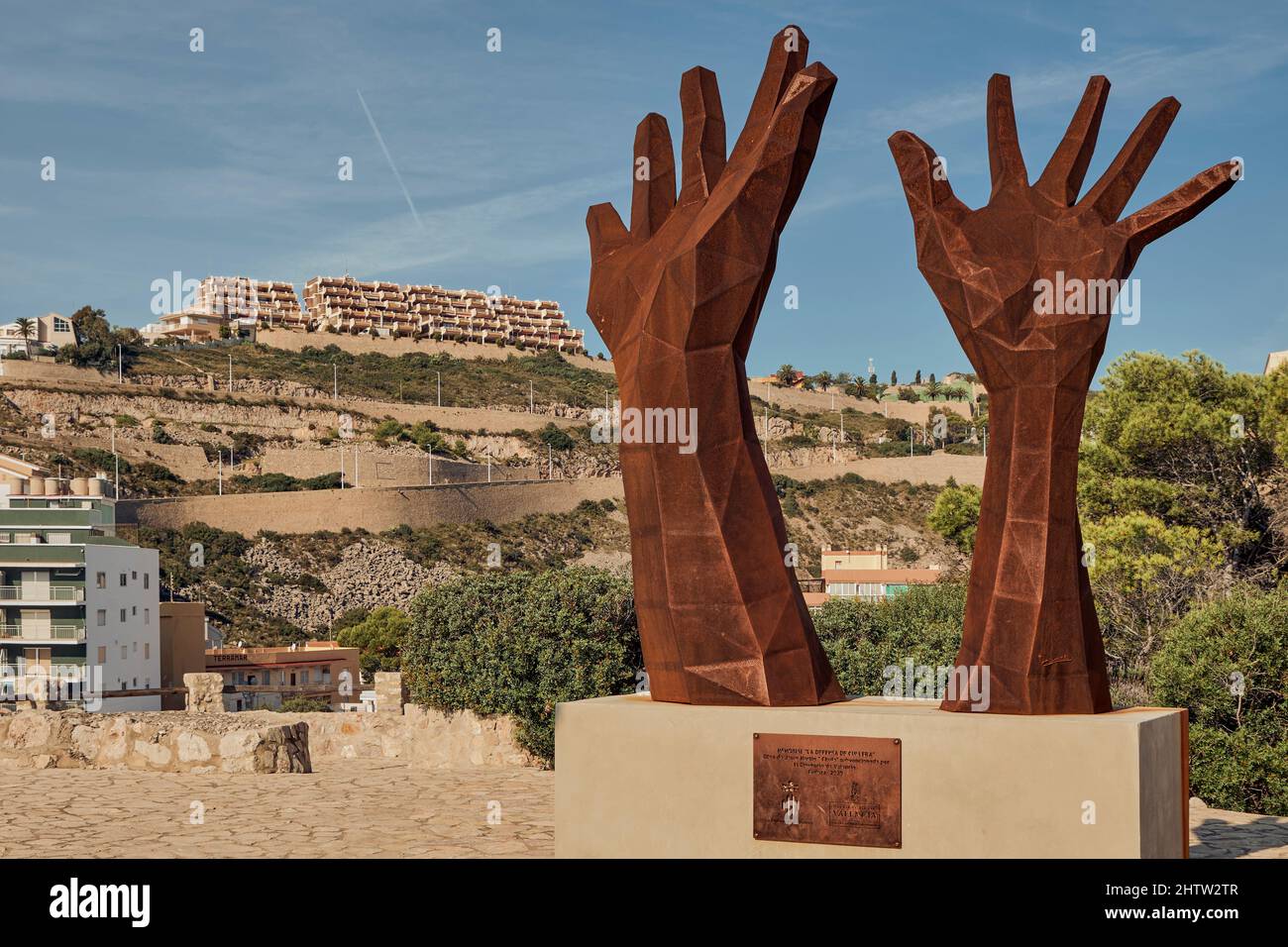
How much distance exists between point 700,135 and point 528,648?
9.52 metres

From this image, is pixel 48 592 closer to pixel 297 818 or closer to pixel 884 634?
pixel 884 634

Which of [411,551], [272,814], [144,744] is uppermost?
[411,551]

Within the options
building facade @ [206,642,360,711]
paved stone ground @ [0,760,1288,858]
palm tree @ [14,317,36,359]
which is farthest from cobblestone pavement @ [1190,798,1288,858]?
palm tree @ [14,317,36,359]

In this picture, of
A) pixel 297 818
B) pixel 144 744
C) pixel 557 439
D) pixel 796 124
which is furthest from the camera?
pixel 557 439

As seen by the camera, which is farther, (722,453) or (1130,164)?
(722,453)

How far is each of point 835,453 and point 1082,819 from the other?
76.1 metres

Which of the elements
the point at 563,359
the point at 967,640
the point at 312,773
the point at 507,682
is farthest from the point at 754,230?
the point at 563,359

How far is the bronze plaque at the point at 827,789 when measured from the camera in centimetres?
765

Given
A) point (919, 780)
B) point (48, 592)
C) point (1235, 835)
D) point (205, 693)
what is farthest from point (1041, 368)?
point (48, 592)

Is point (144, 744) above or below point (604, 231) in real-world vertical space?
below

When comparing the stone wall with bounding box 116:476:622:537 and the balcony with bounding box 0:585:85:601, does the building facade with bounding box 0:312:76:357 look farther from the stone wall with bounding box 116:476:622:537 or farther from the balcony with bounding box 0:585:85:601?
the balcony with bounding box 0:585:85:601

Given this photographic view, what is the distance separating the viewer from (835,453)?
271 ft

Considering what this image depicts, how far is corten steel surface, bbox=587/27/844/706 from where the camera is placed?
8.35 m

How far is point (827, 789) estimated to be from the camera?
777 centimetres
